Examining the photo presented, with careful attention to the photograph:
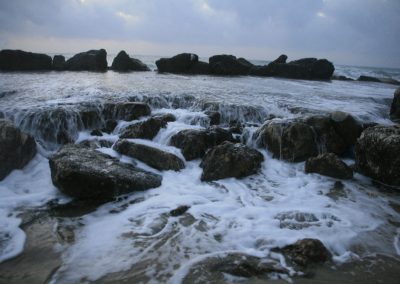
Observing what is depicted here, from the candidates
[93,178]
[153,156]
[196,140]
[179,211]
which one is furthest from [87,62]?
[179,211]

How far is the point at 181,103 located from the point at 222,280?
8.76 metres

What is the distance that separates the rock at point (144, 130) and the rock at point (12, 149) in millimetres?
2340

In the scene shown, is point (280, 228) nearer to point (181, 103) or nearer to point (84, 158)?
point (84, 158)

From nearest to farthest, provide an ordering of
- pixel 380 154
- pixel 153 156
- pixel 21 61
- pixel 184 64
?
1. pixel 380 154
2. pixel 153 156
3. pixel 21 61
4. pixel 184 64

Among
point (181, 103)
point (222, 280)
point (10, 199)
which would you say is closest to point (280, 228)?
point (222, 280)

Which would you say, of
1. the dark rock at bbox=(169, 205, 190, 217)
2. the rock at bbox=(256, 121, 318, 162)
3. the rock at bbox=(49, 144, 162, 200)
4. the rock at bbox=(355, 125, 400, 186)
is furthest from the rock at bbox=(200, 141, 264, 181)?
the rock at bbox=(355, 125, 400, 186)

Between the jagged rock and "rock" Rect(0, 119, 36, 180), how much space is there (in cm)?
322

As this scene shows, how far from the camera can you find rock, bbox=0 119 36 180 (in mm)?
6016

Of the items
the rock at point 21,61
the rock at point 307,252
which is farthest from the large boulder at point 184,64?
the rock at point 307,252

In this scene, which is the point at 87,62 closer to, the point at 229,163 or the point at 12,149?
the point at 12,149

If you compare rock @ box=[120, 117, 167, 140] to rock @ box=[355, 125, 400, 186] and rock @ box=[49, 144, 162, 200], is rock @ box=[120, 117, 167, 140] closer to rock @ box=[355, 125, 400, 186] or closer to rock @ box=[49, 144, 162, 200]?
rock @ box=[49, 144, 162, 200]

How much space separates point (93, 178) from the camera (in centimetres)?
534

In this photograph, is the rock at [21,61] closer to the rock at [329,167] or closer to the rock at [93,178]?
the rock at [93,178]

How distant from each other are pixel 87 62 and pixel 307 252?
25594 mm
